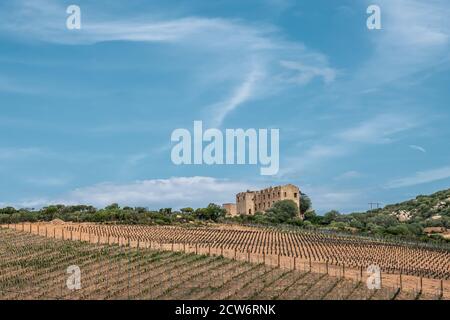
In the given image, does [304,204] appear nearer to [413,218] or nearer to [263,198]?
[263,198]

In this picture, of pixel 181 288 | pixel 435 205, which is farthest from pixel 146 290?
pixel 435 205

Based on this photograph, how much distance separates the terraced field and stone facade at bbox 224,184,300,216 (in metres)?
68.1

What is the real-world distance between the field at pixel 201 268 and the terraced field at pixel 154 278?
0.05 meters

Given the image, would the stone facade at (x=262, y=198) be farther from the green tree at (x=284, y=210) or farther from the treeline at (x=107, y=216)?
the treeline at (x=107, y=216)

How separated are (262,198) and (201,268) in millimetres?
81843

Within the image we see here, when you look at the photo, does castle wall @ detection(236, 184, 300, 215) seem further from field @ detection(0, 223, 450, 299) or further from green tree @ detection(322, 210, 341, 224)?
field @ detection(0, 223, 450, 299)

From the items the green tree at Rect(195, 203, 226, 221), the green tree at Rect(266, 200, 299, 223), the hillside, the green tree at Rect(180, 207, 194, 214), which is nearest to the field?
the hillside

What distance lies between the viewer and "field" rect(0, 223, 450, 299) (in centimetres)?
3292

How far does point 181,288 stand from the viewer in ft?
109

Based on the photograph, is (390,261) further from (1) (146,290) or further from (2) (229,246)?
(1) (146,290)

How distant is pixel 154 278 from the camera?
3678 centimetres

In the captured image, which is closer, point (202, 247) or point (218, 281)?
point (218, 281)

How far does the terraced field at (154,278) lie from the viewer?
32.1 m
